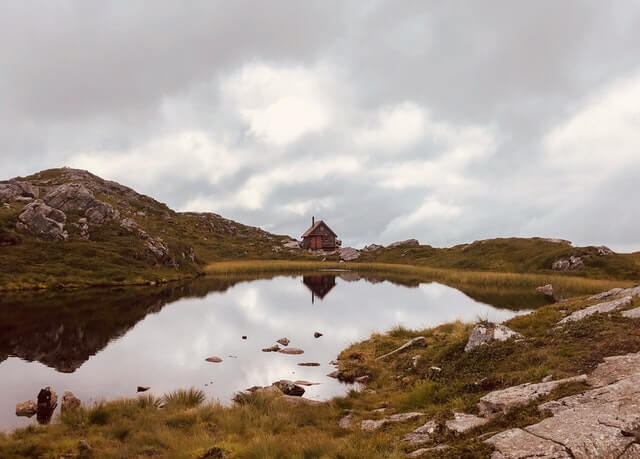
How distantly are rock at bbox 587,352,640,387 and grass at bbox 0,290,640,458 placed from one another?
0.48 meters

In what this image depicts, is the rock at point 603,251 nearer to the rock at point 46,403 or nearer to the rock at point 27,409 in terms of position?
the rock at point 46,403

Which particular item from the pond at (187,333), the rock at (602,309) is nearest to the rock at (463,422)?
the pond at (187,333)

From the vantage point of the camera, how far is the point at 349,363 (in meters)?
23.6

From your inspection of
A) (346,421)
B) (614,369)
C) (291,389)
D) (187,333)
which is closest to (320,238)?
(187,333)

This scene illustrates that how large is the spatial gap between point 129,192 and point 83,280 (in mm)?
126611

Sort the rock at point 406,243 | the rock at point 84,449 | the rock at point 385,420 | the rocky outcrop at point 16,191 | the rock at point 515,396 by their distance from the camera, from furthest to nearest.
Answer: the rock at point 406,243
the rocky outcrop at point 16,191
the rock at point 385,420
the rock at point 84,449
the rock at point 515,396

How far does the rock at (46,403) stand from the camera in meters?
15.5

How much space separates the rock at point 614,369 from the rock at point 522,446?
11.7ft

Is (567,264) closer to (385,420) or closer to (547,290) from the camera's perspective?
(547,290)

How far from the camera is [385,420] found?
13.4 metres

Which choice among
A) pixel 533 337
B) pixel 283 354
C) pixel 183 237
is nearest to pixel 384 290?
pixel 283 354

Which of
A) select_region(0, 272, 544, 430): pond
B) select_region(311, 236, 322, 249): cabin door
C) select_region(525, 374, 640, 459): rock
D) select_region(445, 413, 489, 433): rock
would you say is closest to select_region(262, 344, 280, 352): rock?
select_region(0, 272, 544, 430): pond

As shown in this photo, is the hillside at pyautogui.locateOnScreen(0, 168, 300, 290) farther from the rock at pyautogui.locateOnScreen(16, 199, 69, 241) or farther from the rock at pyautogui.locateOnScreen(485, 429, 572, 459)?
the rock at pyautogui.locateOnScreen(485, 429, 572, 459)

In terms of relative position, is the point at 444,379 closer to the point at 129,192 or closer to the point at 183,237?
the point at 183,237
